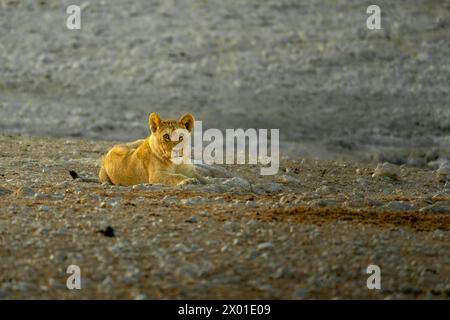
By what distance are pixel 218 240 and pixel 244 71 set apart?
13.3 m

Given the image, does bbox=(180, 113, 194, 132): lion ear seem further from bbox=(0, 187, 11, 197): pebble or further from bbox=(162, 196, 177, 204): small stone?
bbox=(0, 187, 11, 197): pebble

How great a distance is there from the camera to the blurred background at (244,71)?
764 inches

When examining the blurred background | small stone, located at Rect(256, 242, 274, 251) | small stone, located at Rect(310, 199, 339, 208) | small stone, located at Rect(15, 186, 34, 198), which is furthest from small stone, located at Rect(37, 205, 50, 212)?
the blurred background

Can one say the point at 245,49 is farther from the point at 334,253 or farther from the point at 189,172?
the point at 334,253

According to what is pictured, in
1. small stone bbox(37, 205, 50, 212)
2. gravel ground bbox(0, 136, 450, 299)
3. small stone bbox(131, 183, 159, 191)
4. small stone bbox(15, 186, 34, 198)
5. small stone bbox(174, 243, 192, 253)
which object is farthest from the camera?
small stone bbox(131, 183, 159, 191)

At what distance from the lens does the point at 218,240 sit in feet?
28.3

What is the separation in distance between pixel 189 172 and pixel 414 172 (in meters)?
4.02

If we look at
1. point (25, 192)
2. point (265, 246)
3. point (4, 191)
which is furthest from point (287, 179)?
point (265, 246)

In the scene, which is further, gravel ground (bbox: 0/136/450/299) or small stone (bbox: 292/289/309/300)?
gravel ground (bbox: 0/136/450/299)

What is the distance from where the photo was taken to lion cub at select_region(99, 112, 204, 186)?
1146cm

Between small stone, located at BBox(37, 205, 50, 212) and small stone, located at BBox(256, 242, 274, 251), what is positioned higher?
small stone, located at BBox(37, 205, 50, 212)

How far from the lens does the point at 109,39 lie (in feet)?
76.6

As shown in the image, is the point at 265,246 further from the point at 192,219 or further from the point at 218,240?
the point at 192,219

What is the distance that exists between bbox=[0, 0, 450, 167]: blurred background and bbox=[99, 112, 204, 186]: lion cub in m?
6.09
